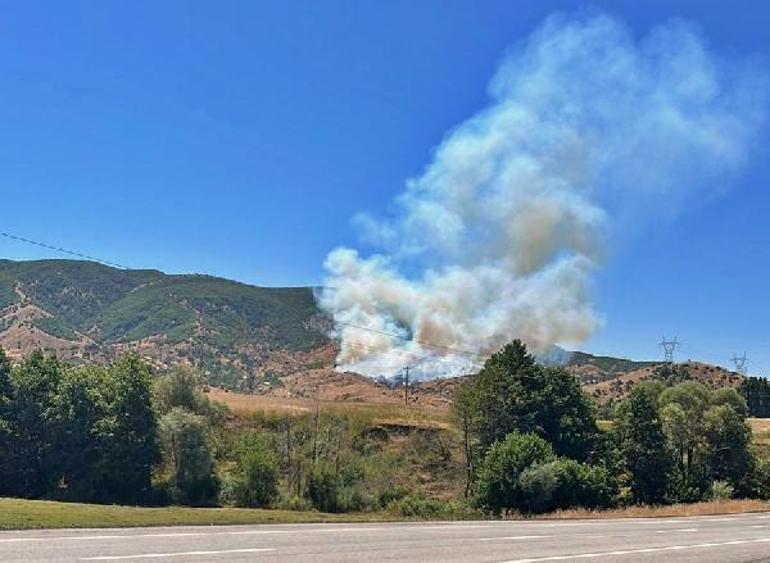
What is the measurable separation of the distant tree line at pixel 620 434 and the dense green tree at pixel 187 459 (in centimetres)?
2197

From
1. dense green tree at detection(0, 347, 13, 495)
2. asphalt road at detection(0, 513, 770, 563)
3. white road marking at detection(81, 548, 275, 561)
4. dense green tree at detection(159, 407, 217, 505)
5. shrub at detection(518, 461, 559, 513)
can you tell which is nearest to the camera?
white road marking at detection(81, 548, 275, 561)

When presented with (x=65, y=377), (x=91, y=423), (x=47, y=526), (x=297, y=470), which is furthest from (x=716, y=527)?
(x=65, y=377)

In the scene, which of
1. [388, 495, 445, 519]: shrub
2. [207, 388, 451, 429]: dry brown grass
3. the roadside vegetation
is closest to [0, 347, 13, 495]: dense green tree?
the roadside vegetation

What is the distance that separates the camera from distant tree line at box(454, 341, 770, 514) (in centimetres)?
6719

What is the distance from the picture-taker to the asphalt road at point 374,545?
16750 millimetres

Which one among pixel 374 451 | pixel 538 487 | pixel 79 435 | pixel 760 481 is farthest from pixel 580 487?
pixel 79 435

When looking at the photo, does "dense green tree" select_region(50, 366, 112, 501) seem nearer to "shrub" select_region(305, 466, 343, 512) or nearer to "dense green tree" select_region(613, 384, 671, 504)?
"shrub" select_region(305, 466, 343, 512)

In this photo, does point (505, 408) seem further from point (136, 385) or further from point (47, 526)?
point (47, 526)

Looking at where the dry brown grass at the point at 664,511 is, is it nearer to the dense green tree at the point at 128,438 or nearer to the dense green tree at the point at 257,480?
the dense green tree at the point at 257,480

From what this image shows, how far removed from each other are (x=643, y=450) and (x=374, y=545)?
54553 mm

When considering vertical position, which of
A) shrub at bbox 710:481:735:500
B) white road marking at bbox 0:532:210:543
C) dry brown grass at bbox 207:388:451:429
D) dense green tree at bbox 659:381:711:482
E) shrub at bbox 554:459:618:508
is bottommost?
shrub at bbox 710:481:735:500

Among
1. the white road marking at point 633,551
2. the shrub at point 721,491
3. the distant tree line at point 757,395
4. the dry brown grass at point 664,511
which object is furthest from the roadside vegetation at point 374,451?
the distant tree line at point 757,395

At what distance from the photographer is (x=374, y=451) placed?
77.5 meters

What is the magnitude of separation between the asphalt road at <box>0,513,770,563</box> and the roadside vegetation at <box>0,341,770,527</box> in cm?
2131
